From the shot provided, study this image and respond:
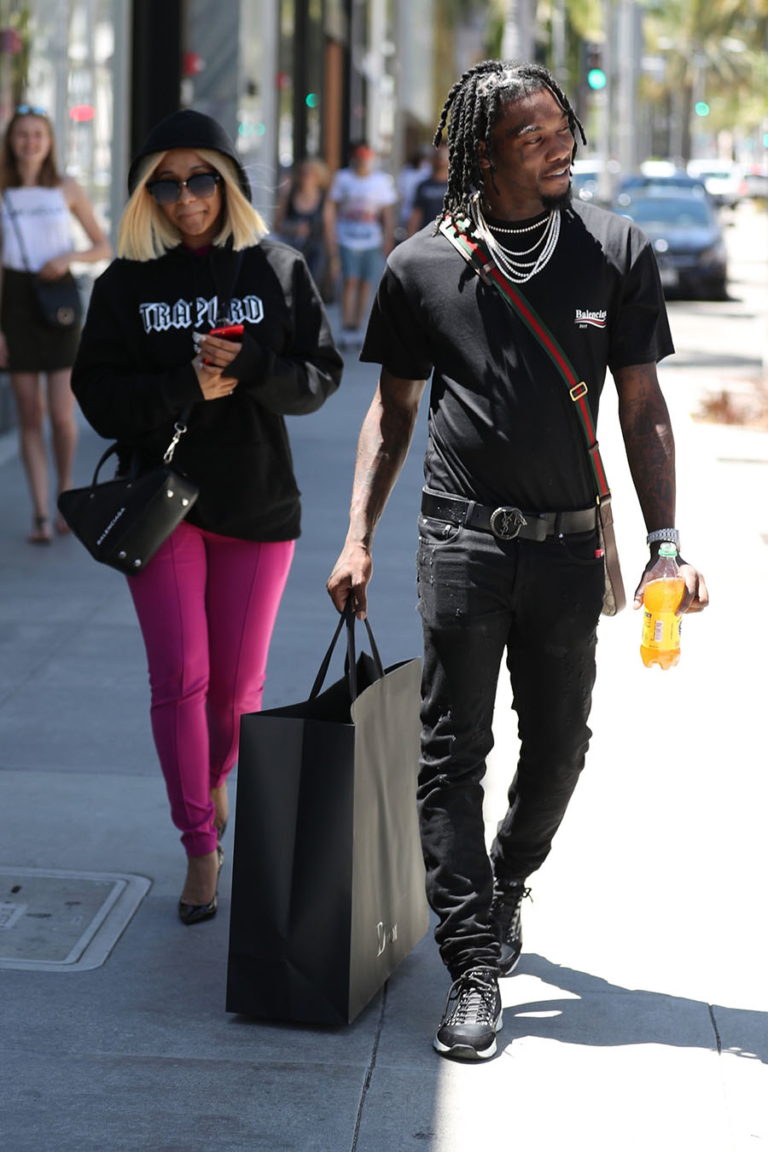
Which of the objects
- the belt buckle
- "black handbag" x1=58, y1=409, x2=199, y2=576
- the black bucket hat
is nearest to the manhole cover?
"black handbag" x1=58, y1=409, x2=199, y2=576

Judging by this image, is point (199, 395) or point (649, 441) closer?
point (649, 441)

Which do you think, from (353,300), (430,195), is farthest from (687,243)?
(353,300)

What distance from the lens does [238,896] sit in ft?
12.6

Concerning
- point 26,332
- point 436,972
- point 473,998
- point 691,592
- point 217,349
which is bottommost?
point 436,972

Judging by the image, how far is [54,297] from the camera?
→ 28.0 feet

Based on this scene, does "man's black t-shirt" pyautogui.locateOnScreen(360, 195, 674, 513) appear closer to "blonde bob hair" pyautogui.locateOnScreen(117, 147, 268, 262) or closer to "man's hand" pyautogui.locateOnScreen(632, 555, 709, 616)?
"man's hand" pyautogui.locateOnScreen(632, 555, 709, 616)

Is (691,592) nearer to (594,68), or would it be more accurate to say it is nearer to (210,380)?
(210,380)

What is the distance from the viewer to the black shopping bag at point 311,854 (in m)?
3.76

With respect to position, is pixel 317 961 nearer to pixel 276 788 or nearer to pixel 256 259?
pixel 276 788

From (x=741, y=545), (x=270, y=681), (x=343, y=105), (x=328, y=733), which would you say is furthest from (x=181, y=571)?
(x=343, y=105)

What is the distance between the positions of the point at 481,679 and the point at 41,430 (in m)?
5.39

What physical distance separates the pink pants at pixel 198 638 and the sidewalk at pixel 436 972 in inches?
15.5

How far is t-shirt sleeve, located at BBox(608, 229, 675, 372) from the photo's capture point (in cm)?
371

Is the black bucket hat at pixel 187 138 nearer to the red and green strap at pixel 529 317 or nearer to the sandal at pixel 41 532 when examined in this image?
the red and green strap at pixel 529 317
